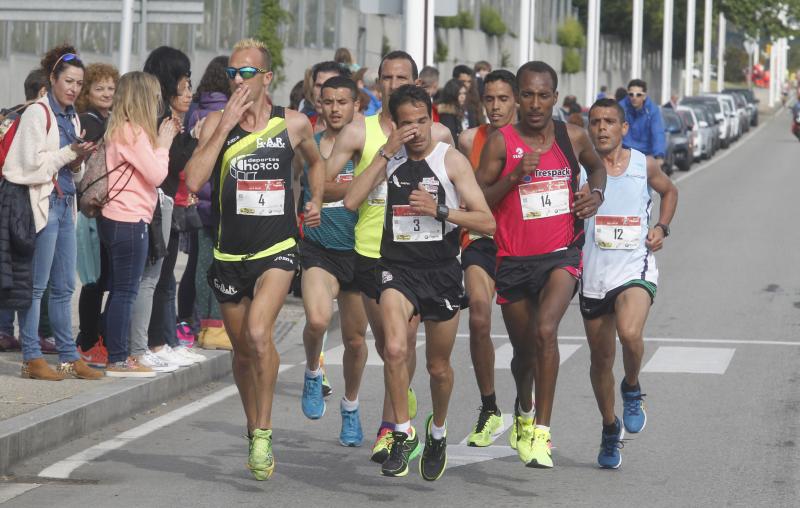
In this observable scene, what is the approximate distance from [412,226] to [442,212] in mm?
235

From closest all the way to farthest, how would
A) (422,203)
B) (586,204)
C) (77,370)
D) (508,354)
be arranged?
(422,203)
(586,204)
(77,370)
(508,354)

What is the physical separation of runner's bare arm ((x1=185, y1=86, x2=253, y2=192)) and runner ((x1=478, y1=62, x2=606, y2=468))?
4.19 feet

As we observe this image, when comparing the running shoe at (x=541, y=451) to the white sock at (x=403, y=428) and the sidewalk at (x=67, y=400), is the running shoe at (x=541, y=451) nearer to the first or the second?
the white sock at (x=403, y=428)

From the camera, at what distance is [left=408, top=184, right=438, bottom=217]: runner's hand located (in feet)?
25.7

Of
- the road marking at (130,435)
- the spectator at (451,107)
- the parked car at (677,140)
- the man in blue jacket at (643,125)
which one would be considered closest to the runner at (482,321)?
the road marking at (130,435)

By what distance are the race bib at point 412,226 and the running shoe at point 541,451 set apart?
103 centimetres

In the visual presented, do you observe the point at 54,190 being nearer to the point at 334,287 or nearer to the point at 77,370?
the point at 77,370

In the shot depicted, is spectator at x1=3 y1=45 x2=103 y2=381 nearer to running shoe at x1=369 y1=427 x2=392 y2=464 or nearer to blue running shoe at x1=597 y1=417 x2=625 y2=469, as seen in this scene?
running shoe at x1=369 y1=427 x2=392 y2=464

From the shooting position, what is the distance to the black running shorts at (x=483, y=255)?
8969 millimetres

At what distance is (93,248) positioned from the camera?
11.0 meters

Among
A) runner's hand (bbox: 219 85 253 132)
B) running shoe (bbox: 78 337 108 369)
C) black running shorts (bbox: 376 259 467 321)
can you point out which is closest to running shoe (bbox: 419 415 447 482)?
black running shorts (bbox: 376 259 467 321)

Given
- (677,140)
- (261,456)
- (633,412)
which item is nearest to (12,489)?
(261,456)

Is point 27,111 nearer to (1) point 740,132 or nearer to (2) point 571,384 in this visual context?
(2) point 571,384

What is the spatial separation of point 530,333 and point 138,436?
2.24 metres
